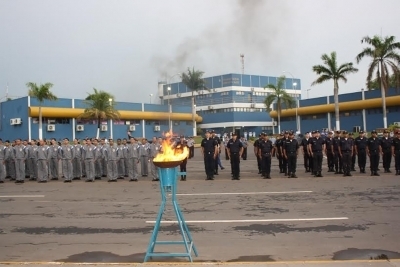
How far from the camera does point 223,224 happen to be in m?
9.01

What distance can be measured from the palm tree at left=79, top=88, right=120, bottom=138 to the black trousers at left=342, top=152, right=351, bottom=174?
35263 mm

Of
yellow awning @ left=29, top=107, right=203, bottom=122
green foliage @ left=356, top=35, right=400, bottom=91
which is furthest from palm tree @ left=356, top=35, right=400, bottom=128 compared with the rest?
yellow awning @ left=29, top=107, right=203, bottom=122

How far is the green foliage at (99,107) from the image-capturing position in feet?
159

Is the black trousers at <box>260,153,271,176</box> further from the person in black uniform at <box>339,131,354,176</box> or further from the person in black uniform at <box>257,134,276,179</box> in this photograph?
the person in black uniform at <box>339,131,354,176</box>

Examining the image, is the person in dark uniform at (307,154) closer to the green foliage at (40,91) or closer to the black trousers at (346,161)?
the black trousers at (346,161)

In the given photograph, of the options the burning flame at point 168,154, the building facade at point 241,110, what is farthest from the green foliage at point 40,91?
the burning flame at point 168,154

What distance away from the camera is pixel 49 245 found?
7.61 meters

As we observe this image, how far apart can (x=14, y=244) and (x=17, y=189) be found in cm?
942

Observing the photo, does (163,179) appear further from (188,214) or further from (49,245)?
(188,214)

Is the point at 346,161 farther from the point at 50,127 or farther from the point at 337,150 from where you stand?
the point at 50,127

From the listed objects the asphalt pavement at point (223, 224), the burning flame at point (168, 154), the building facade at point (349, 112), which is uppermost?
the building facade at point (349, 112)

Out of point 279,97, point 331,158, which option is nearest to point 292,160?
point 331,158

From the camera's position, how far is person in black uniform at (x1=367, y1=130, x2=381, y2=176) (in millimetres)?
17625

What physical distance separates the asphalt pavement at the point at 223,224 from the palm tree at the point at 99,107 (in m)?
33.4
